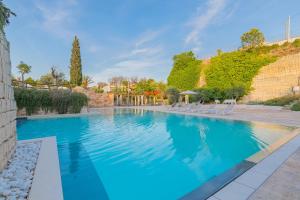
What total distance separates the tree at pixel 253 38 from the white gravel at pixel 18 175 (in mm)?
25082

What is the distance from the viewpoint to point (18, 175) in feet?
7.92

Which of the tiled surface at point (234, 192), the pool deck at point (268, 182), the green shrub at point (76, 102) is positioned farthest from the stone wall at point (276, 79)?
the tiled surface at point (234, 192)

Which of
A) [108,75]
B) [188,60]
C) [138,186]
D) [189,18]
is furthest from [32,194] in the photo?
[108,75]

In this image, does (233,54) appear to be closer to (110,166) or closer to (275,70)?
(275,70)

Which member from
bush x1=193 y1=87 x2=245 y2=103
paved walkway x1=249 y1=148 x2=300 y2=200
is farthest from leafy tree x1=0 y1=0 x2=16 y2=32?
bush x1=193 y1=87 x2=245 y2=103

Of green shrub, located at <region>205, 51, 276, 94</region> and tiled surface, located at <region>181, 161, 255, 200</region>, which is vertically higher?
green shrub, located at <region>205, 51, 276, 94</region>

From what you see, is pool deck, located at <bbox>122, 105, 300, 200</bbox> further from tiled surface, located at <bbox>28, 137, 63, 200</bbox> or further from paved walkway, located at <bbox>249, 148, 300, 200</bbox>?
tiled surface, located at <bbox>28, 137, 63, 200</bbox>

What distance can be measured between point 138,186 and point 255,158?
2377mm

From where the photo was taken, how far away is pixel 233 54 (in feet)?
63.9

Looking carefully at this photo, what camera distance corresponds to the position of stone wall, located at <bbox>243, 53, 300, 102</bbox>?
1491 centimetres

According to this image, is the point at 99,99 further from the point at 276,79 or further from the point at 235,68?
the point at 276,79

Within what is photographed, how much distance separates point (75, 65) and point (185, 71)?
58.0 ft

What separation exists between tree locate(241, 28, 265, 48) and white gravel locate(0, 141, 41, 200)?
25.1 metres

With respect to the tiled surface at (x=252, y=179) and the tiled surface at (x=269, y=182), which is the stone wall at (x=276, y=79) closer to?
the tiled surface at (x=269, y=182)
